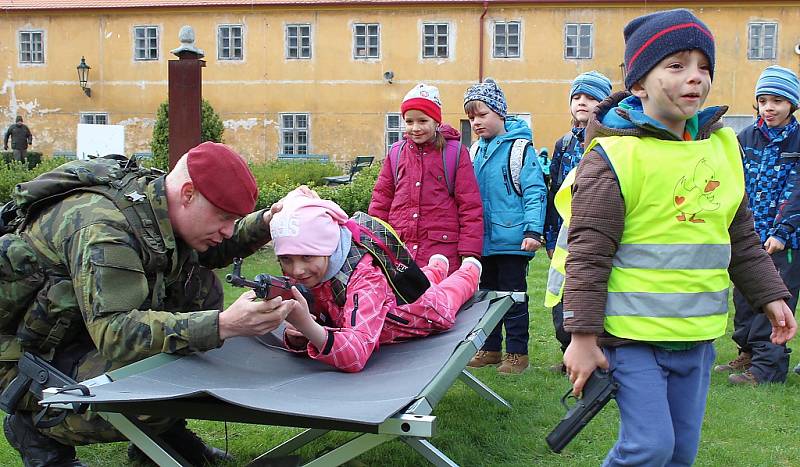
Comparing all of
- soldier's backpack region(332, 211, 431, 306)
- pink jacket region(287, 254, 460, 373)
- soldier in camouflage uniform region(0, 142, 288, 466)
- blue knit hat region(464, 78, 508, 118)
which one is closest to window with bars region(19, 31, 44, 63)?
blue knit hat region(464, 78, 508, 118)

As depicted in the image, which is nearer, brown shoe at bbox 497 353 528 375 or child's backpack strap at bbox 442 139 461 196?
child's backpack strap at bbox 442 139 461 196

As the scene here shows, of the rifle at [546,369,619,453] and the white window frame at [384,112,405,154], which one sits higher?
the white window frame at [384,112,405,154]

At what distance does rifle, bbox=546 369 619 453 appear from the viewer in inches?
102

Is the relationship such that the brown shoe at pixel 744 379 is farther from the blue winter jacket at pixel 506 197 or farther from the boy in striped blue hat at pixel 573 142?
the blue winter jacket at pixel 506 197

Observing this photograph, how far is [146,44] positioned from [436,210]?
28720mm

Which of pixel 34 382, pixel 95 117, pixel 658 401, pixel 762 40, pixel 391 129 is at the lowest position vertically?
pixel 34 382

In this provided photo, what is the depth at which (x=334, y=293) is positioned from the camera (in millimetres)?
3844

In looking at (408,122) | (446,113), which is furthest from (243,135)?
(408,122)

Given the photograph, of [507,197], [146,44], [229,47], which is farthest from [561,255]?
[146,44]

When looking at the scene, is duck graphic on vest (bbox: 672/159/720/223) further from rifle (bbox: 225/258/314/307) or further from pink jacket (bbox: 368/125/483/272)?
pink jacket (bbox: 368/125/483/272)

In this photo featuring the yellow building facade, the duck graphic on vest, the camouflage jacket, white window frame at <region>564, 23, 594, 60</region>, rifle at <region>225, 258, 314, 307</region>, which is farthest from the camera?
white window frame at <region>564, 23, 594, 60</region>

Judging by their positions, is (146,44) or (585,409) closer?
(585,409)

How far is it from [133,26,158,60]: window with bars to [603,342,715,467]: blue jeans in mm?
31227

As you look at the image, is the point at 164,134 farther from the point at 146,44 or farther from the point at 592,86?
the point at 146,44
